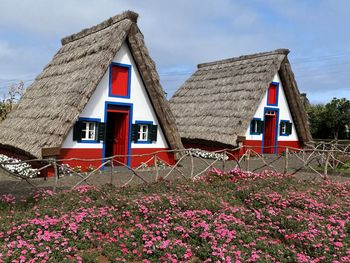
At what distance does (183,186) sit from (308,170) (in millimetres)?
7377

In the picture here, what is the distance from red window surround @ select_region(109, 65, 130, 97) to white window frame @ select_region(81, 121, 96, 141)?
1.29 metres

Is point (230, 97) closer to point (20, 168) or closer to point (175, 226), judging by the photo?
point (20, 168)

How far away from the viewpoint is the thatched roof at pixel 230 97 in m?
18.0

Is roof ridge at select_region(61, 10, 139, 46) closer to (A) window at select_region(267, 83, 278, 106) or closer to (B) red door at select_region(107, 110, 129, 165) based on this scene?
(B) red door at select_region(107, 110, 129, 165)

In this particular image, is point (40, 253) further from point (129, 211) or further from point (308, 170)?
point (308, 170)

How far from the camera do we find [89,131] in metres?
13.1

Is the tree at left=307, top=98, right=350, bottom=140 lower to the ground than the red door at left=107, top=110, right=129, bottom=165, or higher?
higher

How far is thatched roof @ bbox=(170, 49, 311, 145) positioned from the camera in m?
18.0

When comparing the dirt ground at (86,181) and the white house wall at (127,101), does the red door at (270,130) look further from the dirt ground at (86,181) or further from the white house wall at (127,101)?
the white house wall at (127,101)

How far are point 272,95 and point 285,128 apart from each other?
2.25m

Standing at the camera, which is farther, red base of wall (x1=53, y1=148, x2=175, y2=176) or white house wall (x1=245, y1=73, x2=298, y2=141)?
white house wall (x1=245, y1=73, x2=298, y2=141)

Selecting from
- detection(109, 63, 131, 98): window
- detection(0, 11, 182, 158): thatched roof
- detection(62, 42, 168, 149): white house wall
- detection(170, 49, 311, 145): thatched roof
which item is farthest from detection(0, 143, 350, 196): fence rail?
detection(109, 63, 131, 98): window

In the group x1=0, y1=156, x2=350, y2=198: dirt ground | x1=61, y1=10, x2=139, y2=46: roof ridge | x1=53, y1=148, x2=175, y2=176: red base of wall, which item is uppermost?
x1=61, y1=10, x2=139, y2=46: roof ridge

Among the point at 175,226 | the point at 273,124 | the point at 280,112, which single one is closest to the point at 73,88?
the point at 175,226
